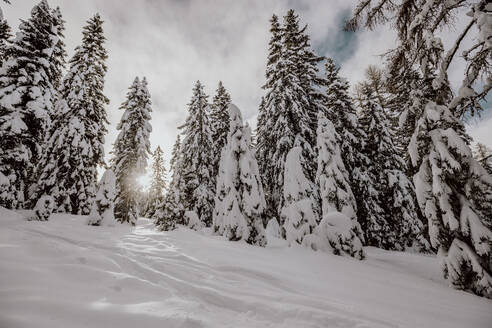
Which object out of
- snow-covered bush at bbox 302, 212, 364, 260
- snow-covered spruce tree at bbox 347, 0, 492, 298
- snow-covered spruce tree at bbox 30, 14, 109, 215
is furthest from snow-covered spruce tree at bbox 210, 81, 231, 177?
snow-covered spruce tree at bbox 347, 0, 492, 298

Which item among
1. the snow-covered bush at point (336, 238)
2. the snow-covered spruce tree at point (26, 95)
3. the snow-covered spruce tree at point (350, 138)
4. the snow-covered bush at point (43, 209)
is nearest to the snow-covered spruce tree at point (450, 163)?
the snow-covered bush at point (336, 238)

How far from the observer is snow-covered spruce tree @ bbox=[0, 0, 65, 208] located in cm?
975

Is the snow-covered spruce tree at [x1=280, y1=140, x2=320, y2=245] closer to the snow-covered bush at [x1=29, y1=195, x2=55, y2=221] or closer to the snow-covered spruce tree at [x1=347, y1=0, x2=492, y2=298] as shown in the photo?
the snow-covered spruce tree at [x1=347, y1=0, x2=492, y2=298]

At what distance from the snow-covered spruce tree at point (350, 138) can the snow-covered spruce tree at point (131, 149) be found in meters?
15.4

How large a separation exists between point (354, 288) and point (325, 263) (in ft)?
6.59

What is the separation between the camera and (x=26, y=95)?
1048 cm

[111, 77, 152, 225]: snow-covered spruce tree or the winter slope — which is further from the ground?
[111, 77, 152, 225]: snow-covered spruce tree

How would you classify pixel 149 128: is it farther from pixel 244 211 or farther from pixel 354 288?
pixel 354 288

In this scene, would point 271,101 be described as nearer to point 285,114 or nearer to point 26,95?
point 285,114

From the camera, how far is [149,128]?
63.7 ft

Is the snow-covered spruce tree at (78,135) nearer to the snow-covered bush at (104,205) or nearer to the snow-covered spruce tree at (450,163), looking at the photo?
the snow-covered bush at (104,205)

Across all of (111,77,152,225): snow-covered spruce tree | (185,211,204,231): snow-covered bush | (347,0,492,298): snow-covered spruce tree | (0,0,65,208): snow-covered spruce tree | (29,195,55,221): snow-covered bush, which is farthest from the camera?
(111,77,152,225): snow-covered spruce tree

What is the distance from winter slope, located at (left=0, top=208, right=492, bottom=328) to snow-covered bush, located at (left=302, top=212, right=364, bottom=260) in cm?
247

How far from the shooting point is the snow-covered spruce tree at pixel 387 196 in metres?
14.4
